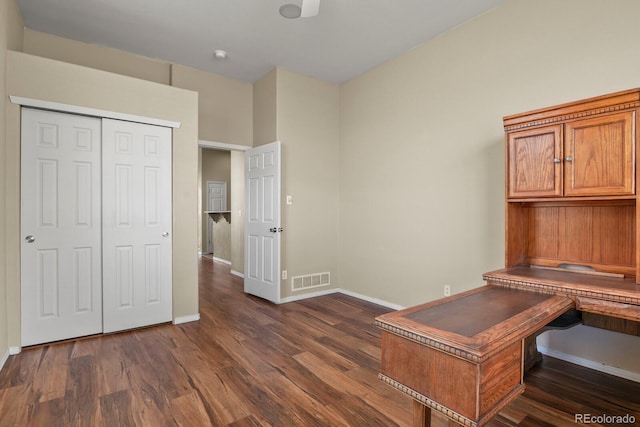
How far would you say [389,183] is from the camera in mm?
3984

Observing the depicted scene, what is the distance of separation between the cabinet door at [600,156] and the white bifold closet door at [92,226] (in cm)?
354

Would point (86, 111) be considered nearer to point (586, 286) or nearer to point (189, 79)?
Result: point (189, 79)

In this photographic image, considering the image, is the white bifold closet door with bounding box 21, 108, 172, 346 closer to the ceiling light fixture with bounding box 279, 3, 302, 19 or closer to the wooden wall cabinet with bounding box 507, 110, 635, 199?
the ceiling light fixture with bounding box 279, 3, 302, 19

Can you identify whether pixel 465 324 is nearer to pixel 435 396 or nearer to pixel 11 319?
pixel 435 396

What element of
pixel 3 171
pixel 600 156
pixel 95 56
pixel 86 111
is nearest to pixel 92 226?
pixel 3 171

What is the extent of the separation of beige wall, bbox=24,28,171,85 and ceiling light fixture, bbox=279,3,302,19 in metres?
→ 1.91

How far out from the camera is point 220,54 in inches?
151

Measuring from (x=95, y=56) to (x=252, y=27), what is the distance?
1.91 meters

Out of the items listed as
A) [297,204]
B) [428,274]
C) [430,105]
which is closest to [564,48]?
[430,105]

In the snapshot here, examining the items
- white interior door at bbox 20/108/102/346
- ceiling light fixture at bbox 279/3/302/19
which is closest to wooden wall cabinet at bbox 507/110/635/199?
ceiling light fixture at bbox 279/3/302/19

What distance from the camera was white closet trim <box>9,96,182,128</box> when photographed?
2.70 m

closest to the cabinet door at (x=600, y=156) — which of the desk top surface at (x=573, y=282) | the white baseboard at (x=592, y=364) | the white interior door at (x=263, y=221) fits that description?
the desk top surface at (x=573, y=282)

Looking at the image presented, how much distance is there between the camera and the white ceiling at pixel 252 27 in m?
2.92

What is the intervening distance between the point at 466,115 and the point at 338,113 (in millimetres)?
2110
